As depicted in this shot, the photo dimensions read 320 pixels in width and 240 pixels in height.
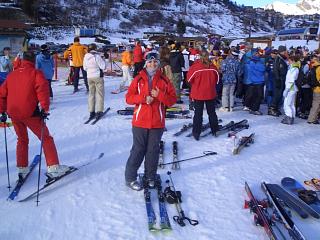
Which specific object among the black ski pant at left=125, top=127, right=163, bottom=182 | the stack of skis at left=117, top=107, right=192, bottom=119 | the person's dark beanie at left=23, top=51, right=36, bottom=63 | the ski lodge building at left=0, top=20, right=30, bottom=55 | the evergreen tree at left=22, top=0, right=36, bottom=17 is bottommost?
the stack of skis at left=117, top=107, right=192, bottom=119

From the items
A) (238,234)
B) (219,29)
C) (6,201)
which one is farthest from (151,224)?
(219,29)

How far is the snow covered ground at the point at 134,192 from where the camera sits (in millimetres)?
4156

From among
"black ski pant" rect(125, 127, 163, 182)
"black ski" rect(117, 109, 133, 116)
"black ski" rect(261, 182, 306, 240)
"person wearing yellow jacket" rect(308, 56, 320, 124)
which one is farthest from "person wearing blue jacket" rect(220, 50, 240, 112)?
"black ski pant" rect(125, 127, 163, 182)

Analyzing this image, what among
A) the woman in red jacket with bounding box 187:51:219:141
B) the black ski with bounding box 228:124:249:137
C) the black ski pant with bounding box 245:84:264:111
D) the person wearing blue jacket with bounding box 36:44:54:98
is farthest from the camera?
the person wearing blue jacket with bounding box 36:44:54:98

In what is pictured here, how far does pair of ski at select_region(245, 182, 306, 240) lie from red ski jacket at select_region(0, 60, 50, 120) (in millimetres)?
2835

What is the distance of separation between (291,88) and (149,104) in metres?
5.19

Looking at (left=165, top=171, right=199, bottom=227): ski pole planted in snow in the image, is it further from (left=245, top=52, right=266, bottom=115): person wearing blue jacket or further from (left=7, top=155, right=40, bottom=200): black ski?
(left=245, top=52, right=266, bottom=115): person wearing blue jacket

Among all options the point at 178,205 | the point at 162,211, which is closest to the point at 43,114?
the point at 162,211

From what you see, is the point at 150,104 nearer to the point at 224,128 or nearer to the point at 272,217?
the point at 272,217

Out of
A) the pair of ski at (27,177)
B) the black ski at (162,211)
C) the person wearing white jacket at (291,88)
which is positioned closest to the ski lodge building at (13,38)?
the person wearing white jacket at (291,88)

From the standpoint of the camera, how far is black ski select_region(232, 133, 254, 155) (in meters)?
6.87

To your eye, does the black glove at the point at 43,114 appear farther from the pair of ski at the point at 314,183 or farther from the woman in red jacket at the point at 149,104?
the pair of ski at the point at 314,183

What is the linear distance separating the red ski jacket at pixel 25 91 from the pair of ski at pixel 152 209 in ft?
5.40

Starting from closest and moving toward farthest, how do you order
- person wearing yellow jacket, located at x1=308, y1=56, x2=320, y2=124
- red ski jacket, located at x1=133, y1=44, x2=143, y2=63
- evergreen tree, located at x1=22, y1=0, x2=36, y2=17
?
1. person wearing yellow jacket, located at x1=308, y1=56, x2=320, y2=124
2. red ski jacket, located at x1=133, y1=44, x2=143, y2=63
3. evergreen tree, located at x1=22, y1=0, x2=36, y2=17
